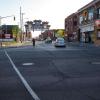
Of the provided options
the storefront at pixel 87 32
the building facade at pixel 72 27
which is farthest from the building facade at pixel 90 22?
the building facade at pixel 72 27

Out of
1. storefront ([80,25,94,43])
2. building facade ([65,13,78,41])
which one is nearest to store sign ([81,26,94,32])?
storefront ([80,25,94,43])

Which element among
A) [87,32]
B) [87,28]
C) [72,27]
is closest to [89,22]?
[87,28]

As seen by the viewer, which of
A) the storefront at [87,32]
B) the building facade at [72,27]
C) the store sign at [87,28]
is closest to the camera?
the store sign at [87,28]

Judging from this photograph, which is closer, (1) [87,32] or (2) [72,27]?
(1) [87,32]

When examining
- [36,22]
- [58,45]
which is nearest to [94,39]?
[58,45]

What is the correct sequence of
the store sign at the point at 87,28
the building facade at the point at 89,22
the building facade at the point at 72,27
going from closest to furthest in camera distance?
1. the building facade at the point at 89,22
2. the store sign at the point at 87,28
3. the building facade at the point at 72,27

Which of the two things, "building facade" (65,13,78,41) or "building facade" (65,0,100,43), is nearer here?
"building facade" (65,0,100,43)

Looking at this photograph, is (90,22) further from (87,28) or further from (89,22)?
(87,28)

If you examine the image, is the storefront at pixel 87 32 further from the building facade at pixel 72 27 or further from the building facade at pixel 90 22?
the building facade at pixel 72 27

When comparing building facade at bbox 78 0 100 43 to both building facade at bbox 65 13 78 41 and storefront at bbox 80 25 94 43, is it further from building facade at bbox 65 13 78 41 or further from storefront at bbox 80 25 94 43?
building facade at bbox 65 13 78 41

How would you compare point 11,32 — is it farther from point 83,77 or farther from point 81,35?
point 83,77

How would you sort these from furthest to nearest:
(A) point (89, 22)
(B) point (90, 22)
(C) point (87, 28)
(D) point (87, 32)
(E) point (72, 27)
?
(E) point (72, 27) → (D) point (87, 32) → (C) point (87, 28) → (A) point (89, 22) → (B) point (90, 22)

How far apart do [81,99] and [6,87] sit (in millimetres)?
3904

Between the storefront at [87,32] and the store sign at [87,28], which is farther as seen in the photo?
the storefront at [87,32]
